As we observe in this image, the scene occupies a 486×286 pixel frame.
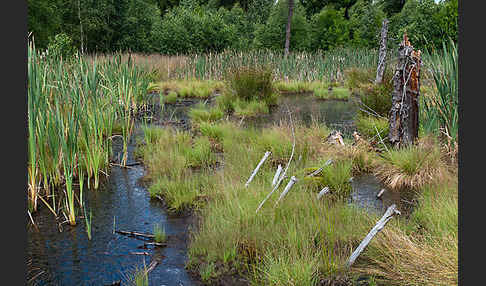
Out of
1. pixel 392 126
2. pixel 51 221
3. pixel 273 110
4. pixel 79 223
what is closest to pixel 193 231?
pixel 79 223

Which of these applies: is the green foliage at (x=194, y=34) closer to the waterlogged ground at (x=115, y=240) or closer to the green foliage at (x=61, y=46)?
the green foliage at (x=61, y=46)

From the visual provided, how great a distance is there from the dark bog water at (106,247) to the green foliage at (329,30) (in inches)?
837

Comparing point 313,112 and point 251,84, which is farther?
point 251,84

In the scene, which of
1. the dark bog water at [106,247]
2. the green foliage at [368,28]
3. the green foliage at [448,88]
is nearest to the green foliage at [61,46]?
the dark bog water at [106,247]

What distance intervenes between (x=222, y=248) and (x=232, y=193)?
91cm

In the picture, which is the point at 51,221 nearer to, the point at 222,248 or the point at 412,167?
the point at 222,248

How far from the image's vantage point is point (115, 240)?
3576 mm

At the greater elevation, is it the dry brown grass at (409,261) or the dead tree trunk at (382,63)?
the dead tree trunk at (382,63)

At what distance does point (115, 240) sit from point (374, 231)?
87.4 inches

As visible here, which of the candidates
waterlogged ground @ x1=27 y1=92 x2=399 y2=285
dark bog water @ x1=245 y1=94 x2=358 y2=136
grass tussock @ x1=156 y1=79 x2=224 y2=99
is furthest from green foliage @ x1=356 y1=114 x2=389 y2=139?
grass tussock @ x1=156 y1=79 x2=224 y2=99

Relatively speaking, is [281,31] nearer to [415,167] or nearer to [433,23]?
[433,23]

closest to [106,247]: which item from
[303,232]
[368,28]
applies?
[303,232]

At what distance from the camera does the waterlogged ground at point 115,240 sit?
9.98ft

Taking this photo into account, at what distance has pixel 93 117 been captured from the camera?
4652 millimetres
